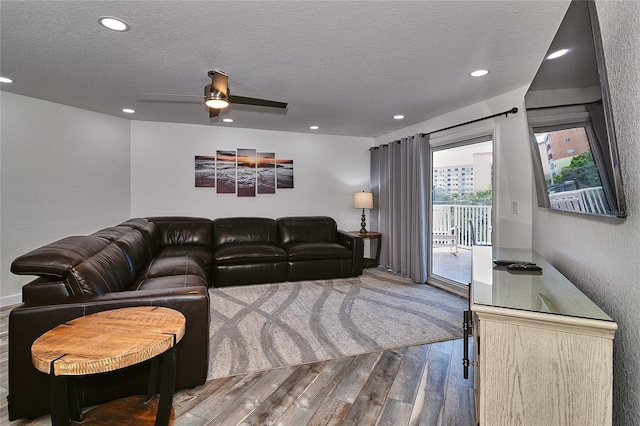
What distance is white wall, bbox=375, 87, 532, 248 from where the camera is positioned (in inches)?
124

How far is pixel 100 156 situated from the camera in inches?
178

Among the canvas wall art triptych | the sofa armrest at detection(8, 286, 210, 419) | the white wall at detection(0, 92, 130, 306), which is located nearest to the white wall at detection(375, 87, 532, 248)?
the sofa armrest at detection(8, 286, 210, 419)

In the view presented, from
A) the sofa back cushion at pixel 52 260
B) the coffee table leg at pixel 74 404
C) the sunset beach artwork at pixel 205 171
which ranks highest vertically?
the sunset beach artwork at pixel 205 171

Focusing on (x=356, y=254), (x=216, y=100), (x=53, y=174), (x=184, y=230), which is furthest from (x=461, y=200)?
(x=53, y=174)

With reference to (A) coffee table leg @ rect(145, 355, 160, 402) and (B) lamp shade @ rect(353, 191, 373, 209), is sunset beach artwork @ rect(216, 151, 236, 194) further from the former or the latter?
(A) coffee table leg @ rect(145, 355, 160, 402)

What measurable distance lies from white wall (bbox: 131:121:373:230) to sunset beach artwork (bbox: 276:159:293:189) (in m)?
0.09

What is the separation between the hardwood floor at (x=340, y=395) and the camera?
5.85 feet

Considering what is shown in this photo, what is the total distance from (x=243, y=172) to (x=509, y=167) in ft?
13.3

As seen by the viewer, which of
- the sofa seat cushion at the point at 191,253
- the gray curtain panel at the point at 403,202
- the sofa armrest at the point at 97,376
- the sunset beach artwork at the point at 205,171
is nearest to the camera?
the sofa armrest at the point at 97,376

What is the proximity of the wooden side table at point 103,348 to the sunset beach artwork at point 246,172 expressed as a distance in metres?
3.95

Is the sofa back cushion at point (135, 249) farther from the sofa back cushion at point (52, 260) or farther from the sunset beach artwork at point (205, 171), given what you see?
the sunset beach artwork at point (205, 171)

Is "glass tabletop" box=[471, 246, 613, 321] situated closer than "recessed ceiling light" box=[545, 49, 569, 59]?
Yes

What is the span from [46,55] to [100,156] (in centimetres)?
221

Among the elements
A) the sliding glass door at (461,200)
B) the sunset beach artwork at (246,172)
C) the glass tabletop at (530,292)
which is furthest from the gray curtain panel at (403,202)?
the glass tabletop at (530,292)
